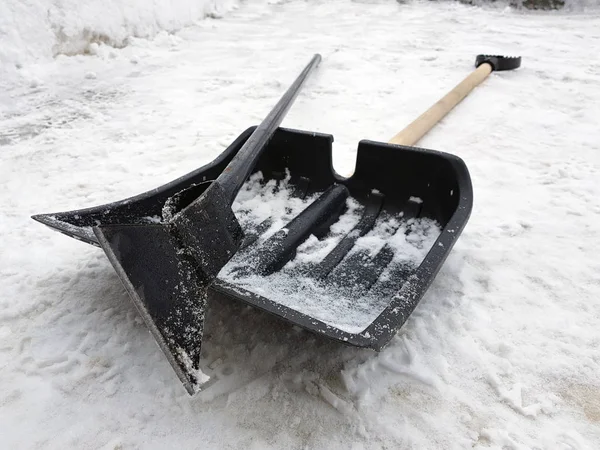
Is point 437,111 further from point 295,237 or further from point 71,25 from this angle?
point 71,25

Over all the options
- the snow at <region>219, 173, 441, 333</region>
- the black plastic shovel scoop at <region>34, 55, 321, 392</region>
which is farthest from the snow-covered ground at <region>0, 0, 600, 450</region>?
the black plastic shovel scoop at <region>34, 55, 321, 392</region>

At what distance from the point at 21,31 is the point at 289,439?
11.5ft

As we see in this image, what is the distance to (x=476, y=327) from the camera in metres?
1.23

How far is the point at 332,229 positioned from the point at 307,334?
44cm

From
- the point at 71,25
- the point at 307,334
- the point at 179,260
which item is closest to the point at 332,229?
the point at 307,334

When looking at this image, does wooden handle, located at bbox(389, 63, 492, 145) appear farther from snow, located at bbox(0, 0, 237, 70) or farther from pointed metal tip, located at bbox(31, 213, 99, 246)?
snow, located at bbox(0, 0, 237, 70)

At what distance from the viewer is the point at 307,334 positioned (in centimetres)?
122

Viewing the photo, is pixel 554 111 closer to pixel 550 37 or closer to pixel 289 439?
pixel 550 37

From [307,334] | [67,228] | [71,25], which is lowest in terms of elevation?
[307,334]

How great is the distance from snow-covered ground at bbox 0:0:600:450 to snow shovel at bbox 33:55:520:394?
13 cm

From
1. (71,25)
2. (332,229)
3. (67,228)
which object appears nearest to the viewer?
(67,228)

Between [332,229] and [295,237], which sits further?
[332,229]

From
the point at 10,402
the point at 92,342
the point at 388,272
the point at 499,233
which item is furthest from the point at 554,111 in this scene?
the point at 10,402

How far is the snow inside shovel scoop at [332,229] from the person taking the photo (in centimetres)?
107
